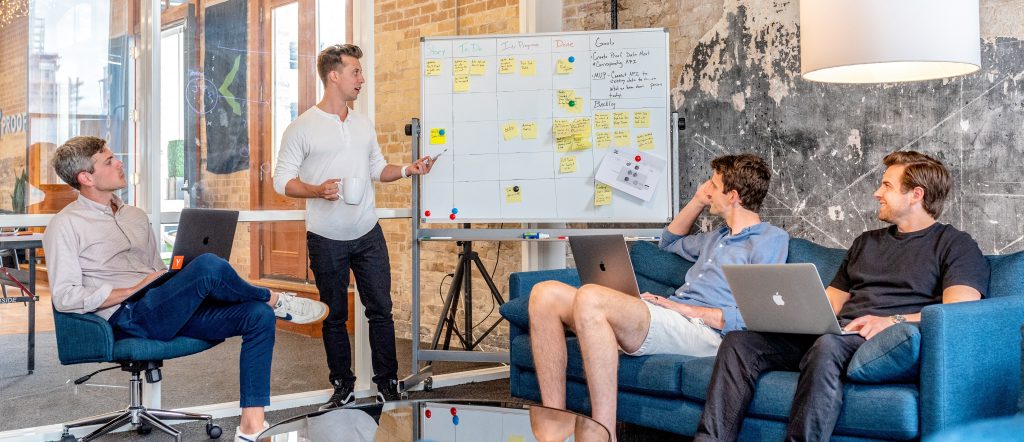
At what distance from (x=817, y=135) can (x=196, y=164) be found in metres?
2.80

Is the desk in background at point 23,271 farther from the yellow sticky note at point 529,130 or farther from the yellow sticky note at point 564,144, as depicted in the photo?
the yellow sticky note at point 564,144

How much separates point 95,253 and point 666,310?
2105 millimetres

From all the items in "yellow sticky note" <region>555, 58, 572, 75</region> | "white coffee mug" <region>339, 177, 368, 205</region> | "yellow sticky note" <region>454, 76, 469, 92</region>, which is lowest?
"white coffee mug" <region>339, 177, 368, 205</region>

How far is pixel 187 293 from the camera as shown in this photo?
3480mm

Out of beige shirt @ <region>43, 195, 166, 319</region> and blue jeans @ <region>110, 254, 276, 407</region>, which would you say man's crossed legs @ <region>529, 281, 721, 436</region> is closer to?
blue jeans @ <region>110, 254, 276, 407</region>

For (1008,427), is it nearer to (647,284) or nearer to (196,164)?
(647,284)

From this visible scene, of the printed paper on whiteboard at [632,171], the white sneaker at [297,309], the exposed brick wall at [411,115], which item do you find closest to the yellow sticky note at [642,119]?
the printed paper on whiteboard at [632,171]

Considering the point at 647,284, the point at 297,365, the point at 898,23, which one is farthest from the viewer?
the point at 297,365

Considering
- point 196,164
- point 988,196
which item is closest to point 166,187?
point 196,164

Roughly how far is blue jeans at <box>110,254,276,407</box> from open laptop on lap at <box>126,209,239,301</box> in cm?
4

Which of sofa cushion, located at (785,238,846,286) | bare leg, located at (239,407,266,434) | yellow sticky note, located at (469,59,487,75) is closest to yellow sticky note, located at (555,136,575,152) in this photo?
yellow sticky note, located at (469,59,487,75)

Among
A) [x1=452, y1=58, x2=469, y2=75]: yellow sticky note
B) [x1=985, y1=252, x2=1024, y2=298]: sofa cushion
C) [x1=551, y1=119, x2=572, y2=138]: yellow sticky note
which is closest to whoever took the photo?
[x1=985, y1=252, x2=1024, y2=298]: sofa cushion

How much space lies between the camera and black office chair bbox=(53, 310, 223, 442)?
3.43 meters

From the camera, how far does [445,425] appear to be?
8.79 ft
